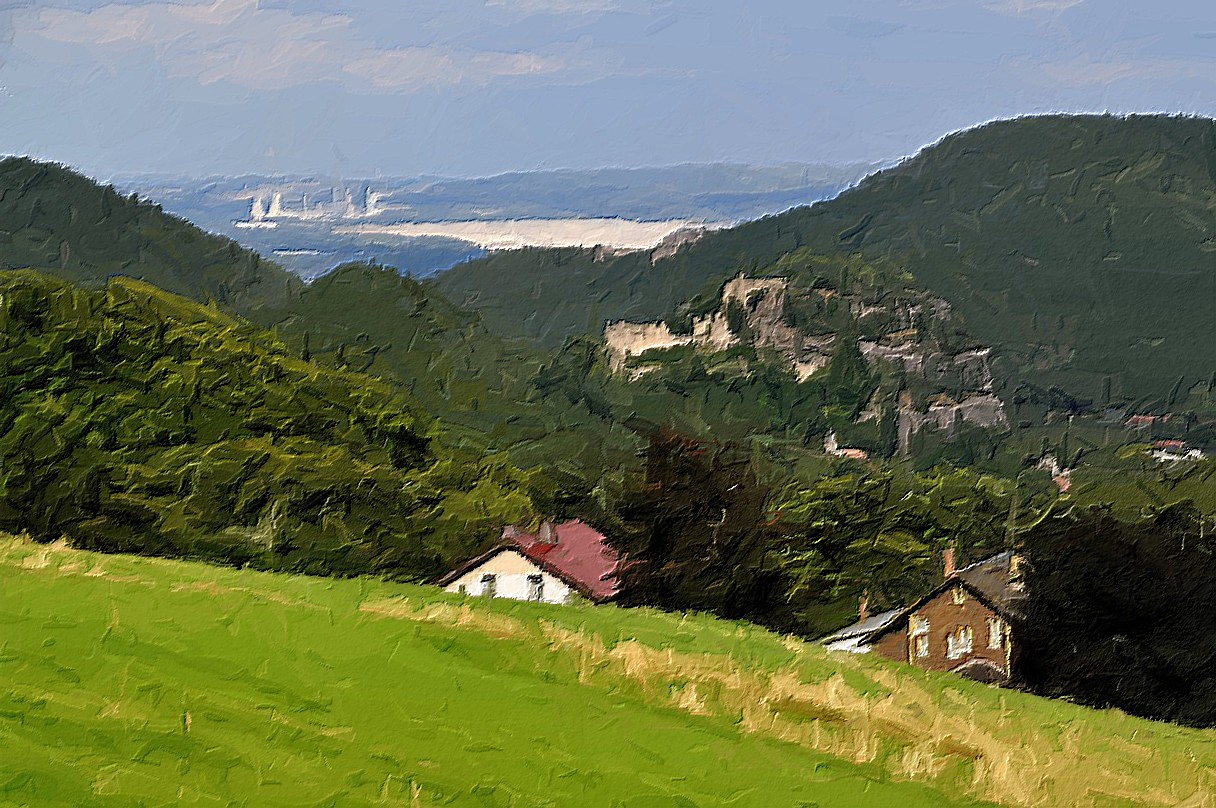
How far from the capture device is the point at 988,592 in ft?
138

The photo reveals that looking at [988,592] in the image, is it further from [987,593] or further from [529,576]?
[529,576]

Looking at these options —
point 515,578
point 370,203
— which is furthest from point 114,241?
point 515,578

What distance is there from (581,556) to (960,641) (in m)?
11.1

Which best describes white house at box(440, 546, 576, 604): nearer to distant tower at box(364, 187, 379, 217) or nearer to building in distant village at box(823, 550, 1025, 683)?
building in distant village at box(823, 550, 1025, 683)

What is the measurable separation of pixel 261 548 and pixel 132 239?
298 feet

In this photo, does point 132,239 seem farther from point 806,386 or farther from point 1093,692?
point 1093,692

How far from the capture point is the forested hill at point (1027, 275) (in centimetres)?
15550

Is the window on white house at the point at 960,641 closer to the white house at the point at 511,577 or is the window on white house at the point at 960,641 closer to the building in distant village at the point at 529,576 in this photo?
the building in distant village at the point at 529,576

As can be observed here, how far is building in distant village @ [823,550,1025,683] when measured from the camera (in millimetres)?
38344

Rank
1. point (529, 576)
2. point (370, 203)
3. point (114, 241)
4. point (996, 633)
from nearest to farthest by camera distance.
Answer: point (529, 576) → point (996, 633) → point (114, 241) → point (370, 203)

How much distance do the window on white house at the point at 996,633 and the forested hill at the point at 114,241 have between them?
75.5 meters

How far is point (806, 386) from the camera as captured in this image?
137375 millimetres

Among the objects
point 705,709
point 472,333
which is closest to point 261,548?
point 705,709

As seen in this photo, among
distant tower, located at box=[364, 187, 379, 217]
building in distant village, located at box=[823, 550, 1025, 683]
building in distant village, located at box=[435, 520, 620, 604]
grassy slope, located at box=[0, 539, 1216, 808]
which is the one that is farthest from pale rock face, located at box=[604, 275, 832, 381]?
grassy slope, located at box=[0, 539, 1216, 808]
